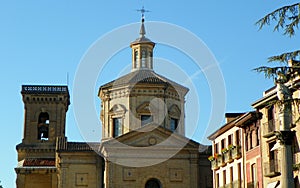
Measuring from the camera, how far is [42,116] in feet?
236

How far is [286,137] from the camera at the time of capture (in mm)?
22875

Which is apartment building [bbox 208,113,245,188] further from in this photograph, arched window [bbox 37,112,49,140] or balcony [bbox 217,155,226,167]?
arched window [bbox 37,112,49,140]

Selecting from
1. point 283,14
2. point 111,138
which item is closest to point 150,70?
point 111,138

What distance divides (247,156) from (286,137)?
58.0 ft

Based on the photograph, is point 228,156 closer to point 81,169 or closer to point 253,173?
point 253,173

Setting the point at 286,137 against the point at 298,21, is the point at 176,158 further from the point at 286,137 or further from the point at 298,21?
the point at 298,21

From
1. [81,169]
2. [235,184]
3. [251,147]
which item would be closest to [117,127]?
[81,169]

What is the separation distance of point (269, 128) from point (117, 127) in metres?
24.5

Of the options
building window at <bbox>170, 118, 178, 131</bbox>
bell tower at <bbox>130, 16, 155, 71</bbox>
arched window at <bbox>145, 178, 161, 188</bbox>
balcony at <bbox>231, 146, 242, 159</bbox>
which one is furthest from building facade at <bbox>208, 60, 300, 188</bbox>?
bell tower at <bbox>130, 16, 155, 71</bbox>

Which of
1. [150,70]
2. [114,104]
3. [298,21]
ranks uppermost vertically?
[150,70]

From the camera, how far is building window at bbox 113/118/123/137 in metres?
58.1

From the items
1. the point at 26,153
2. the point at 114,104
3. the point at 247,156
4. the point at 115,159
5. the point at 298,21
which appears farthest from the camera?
the point at 26,153

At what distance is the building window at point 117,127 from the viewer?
58125 millimetres

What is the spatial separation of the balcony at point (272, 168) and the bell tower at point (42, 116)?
1486 inches
